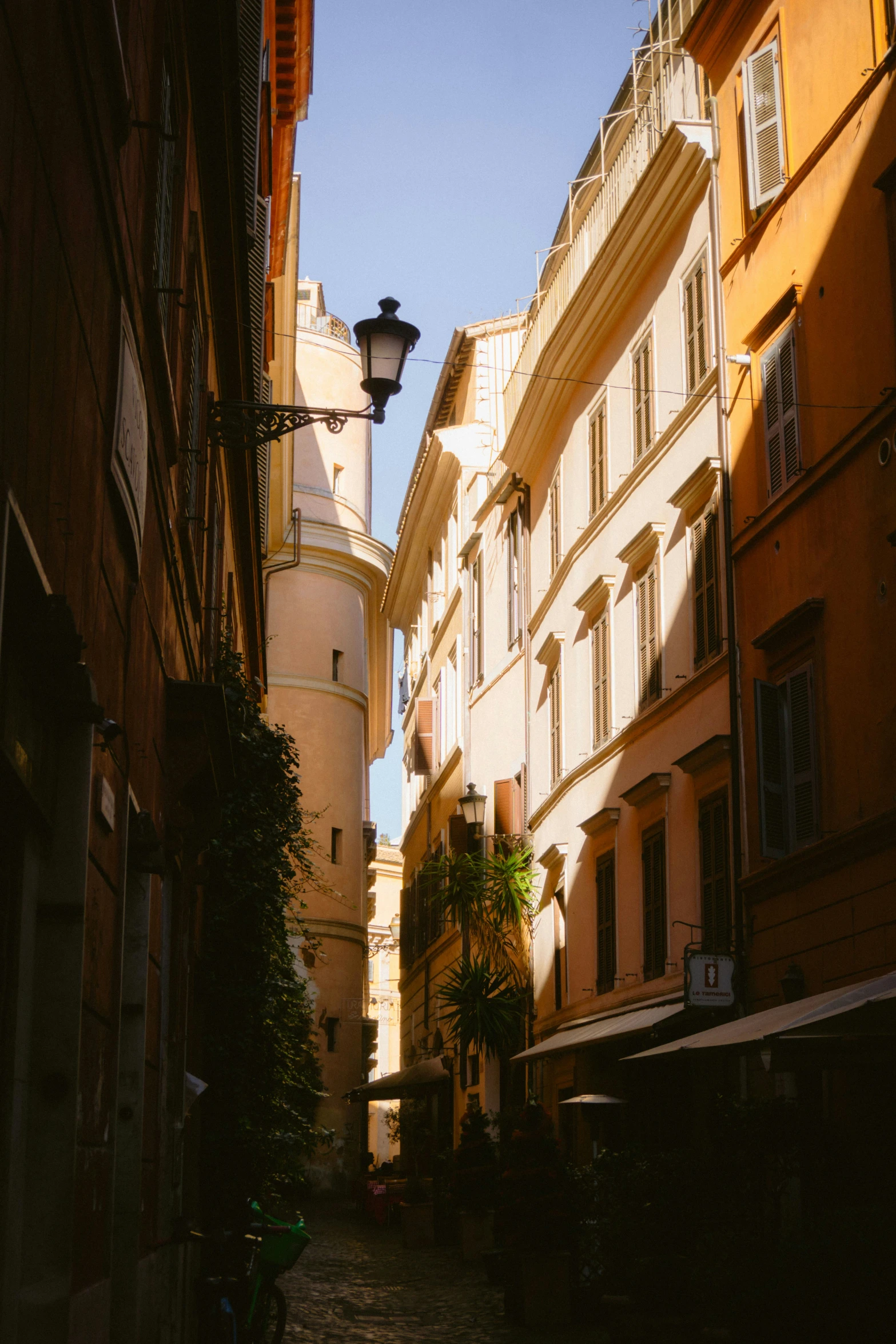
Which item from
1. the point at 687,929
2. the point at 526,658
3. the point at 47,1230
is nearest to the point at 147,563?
the point at 47,1230

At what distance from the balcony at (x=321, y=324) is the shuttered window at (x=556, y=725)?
19.3 meters

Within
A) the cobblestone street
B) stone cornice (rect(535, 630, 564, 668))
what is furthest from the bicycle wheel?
stone cornice (rect(535, 630, 564, 668))

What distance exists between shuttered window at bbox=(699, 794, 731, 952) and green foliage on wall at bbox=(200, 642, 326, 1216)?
4464 mm

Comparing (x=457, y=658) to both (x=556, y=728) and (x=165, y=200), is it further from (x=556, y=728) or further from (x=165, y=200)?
(x=165, y=200)

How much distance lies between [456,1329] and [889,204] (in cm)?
989

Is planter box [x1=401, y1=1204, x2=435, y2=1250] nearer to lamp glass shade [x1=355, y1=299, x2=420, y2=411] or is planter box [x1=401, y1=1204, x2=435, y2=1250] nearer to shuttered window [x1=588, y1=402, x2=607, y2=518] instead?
shuttered window [x1=588, y1=402, x2=607, y2=518]

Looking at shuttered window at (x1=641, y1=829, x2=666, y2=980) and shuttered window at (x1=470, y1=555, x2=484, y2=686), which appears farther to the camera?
shuttered window at (x1=470, y1=555, x2=484, y2=686)

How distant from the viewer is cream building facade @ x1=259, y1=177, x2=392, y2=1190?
37.2m

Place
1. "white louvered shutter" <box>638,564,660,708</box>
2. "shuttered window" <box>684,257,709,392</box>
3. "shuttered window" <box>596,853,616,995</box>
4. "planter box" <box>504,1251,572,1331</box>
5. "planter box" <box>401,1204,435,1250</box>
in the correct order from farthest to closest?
"planter box" <box>401,1204,435,1250</box> < "shuttered window" <box>596,853,616,995</box> < "white louvered shutter" <box>638,564,660,708</box> < "shuttered window" <box>684,257,709,392</box> < "planter box" <box>504,1251,572,1331</box>

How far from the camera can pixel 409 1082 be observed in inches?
1045

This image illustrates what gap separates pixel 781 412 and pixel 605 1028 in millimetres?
6880

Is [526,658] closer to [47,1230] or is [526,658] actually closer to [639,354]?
[639,354]

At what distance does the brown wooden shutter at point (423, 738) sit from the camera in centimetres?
3541

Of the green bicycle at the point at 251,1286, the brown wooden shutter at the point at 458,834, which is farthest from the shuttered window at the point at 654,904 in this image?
the brown wooden shutter at the point at 458,834
